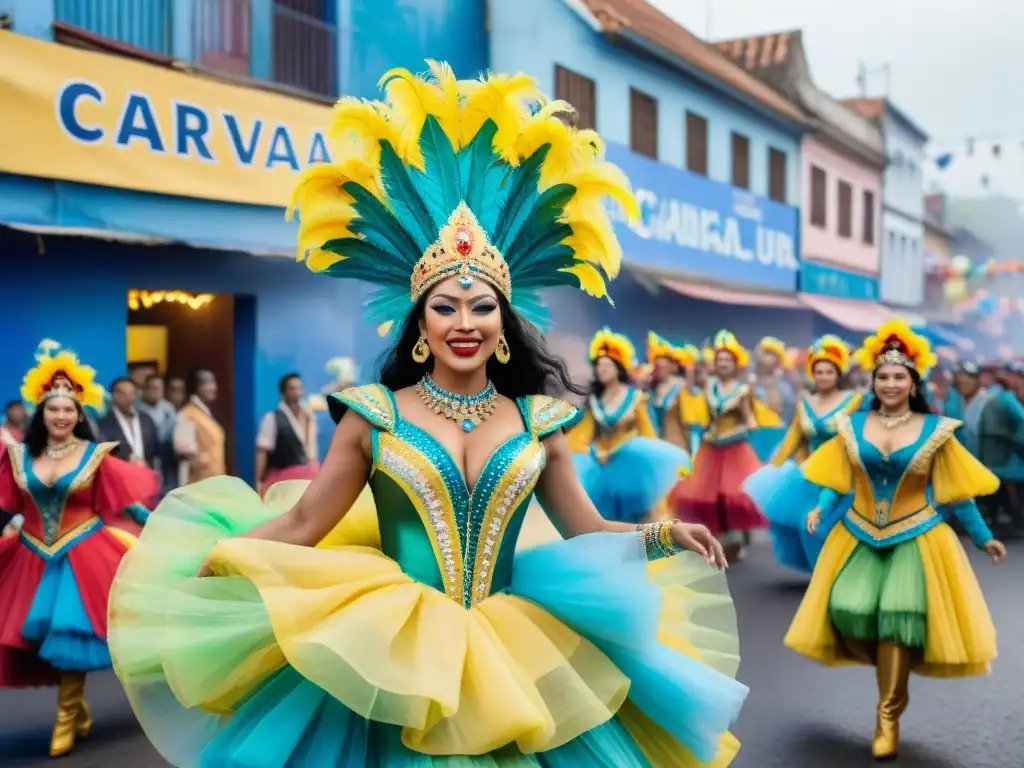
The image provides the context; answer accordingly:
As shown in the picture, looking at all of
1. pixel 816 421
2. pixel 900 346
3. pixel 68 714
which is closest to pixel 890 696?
pixel 900 346

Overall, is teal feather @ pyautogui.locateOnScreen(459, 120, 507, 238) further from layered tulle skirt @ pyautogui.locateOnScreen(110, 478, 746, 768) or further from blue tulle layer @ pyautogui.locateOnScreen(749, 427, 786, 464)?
blue tulle layer @ pyautogui.locateOnScreen(749, 427, 786, 464)

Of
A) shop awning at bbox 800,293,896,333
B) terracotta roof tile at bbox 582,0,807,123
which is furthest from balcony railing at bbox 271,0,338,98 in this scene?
shop awning at bbox 800,293,896,333

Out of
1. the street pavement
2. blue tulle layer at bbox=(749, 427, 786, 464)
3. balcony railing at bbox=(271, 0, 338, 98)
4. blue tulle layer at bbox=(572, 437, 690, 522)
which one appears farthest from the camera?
blue tulle layer at bbox=(749, 427, 786, 464)

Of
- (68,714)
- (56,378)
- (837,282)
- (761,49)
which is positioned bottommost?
(68,714)

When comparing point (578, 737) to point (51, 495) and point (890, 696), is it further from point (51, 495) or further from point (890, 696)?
point (51, 495)

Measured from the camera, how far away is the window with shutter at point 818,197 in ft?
102

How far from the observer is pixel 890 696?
21.0ft

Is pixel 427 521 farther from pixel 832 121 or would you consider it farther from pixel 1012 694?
pixel 832 121

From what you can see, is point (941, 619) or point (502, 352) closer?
point (502, 352)

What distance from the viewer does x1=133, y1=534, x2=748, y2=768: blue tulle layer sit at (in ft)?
10.9

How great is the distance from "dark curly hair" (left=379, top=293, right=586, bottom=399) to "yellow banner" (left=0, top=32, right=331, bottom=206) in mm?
8104

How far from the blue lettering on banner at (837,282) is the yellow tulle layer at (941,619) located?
23.4m

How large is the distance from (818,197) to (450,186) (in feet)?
94.3

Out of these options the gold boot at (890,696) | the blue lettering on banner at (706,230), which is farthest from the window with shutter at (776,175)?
the gold boot at (890,696)
